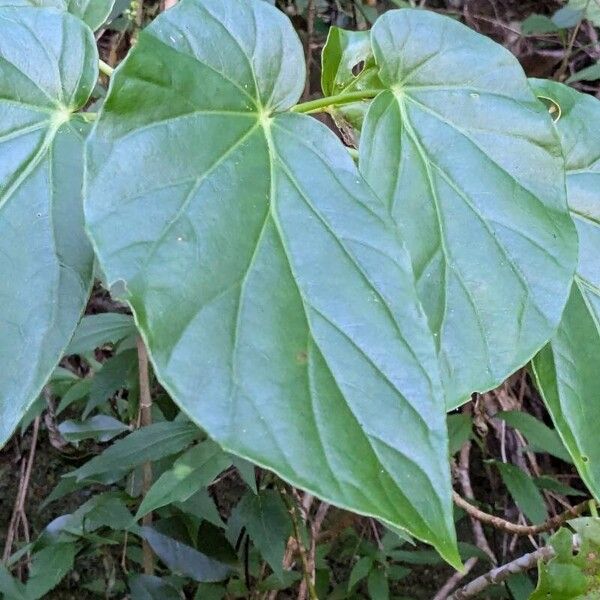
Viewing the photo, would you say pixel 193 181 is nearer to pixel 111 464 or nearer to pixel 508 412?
pixel 111 464

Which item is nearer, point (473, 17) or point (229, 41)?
point (229, 41)

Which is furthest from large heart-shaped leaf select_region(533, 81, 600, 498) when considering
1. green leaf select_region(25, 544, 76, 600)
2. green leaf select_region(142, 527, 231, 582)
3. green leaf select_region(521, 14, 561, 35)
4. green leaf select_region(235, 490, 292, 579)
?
green leaf select_region(521, 14, 561, 35)

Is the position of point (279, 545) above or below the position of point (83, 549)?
above

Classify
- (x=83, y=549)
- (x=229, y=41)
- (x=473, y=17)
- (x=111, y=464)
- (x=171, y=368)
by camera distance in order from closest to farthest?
(x=171, y=368) < (x=229, y=41) < (x=111, y=464) < (x=83, y=549) < (x=473, y=17)

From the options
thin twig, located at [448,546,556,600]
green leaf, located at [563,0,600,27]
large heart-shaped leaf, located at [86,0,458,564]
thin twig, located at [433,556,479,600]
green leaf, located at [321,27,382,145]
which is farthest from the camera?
green leaf, located at [563,0,600,27]

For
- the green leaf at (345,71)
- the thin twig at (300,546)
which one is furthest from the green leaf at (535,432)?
the green leaf at (345,71)

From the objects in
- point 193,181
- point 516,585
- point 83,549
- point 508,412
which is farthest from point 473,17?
point 193,181

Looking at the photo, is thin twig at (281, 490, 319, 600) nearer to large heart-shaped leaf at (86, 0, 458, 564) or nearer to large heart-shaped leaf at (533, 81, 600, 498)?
large heart-shaped leaf at (533, 81, 600, 498)
